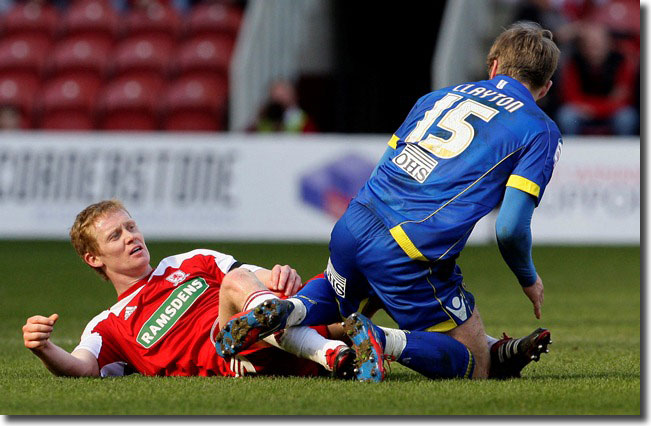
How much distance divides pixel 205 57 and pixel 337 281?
12850 mm

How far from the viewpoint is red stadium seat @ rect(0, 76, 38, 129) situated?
17625 mm

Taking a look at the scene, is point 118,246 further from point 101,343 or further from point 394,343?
point 394,343

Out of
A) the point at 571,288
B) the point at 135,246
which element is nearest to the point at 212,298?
the point at 135,246

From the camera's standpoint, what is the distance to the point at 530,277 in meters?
4.86

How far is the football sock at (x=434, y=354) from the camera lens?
4879mm

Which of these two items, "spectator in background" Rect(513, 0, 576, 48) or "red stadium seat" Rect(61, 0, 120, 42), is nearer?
"spectator in background" Rect(513, 0, 576, 48)

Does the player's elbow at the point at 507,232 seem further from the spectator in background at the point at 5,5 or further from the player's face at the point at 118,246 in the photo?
the spectator in background at the point at 5,5

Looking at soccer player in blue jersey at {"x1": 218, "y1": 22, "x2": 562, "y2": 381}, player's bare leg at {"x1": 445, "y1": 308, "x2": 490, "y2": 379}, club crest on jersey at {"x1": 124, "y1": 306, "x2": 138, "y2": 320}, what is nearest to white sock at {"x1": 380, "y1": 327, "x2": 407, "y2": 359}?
soccer player in blue jersey at {"x1": 218, "y1": 22, "x2": 562, "y2": 381}

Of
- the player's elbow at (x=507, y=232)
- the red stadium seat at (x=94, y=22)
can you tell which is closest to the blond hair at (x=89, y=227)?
the player's elbow at (x=507, y=232)

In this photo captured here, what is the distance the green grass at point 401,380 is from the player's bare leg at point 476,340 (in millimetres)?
136

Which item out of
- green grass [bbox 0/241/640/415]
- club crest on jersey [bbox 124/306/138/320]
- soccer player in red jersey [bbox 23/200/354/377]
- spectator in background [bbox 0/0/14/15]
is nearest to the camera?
green grass [bbox 0/241/640/415]

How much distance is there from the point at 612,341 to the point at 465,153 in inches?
98.6

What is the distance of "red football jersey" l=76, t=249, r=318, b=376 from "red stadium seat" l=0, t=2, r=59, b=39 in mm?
14485

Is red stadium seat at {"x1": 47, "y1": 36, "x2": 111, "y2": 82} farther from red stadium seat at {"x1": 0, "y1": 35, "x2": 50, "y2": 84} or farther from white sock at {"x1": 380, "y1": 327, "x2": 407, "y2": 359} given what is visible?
white sock at {"x1": 380, "y1": 327, "x2": 407, "y2": 359}
